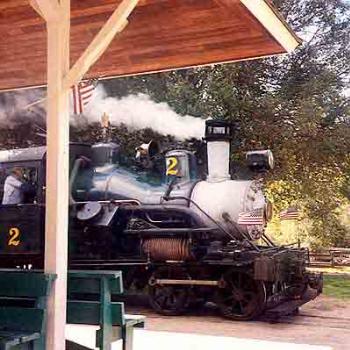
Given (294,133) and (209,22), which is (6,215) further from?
(294,133)

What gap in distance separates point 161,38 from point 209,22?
0.51m

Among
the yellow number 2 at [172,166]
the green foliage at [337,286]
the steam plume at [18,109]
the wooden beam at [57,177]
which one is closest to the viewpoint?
the wooden beam at [57,177]

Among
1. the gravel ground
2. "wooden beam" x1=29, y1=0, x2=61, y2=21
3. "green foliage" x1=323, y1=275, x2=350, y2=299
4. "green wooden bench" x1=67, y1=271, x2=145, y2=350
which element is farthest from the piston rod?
"wooden beam" x1=29, y1=0, x2=61, y2=21

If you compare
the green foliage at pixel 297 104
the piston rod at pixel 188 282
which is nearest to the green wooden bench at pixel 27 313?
the piston rod at pixel 188 282

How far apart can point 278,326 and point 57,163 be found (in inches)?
177

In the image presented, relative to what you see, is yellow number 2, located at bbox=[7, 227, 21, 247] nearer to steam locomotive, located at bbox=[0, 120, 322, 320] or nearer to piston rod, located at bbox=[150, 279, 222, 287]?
steam locomotive, located at bbox=[0, 120, 322, 320]

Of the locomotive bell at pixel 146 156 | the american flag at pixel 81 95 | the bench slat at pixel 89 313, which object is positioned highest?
the american flag at pixel 81 95

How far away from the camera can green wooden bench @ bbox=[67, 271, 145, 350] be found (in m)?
3.70

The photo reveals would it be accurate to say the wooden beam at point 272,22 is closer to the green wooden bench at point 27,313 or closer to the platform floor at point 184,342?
the green wooden bench at point 27,313

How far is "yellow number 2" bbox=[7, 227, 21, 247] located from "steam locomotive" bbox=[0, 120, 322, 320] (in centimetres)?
1

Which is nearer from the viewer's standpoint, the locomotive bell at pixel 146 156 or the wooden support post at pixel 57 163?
the wooden support post at pixel 57 163

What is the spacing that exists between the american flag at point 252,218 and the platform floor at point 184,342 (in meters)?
1.70

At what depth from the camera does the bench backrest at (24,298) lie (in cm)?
329

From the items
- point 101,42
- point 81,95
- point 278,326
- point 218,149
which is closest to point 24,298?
point 101,42
